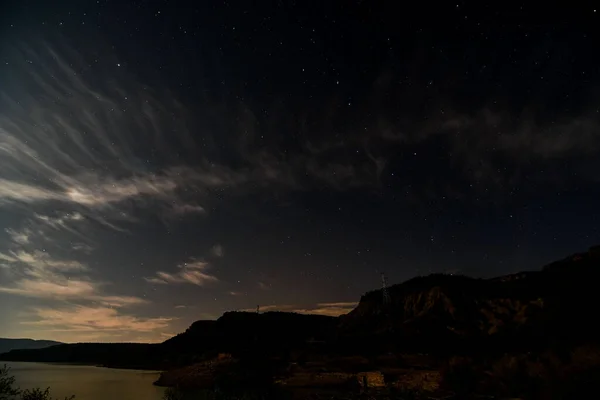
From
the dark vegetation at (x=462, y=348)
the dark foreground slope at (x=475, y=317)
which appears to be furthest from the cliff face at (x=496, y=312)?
the dark vegetation at (x=462, y=348)

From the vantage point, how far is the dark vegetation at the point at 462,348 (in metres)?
31.9

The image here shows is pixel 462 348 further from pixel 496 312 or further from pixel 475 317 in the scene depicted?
pixel 475 317

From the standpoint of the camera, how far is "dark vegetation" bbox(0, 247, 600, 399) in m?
31.9

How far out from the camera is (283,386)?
6044cm

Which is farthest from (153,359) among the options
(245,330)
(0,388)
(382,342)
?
(0,388)

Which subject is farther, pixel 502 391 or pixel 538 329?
pixel 538 329

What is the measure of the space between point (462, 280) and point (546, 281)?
32059 mm

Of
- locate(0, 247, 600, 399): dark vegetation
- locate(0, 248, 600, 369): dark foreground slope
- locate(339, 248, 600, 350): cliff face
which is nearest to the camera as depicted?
locate(0, 247, 600, 399): dark vegetation

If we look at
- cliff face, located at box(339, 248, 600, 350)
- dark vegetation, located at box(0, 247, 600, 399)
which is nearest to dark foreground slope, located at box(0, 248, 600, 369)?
cliff face, located at box(339, 248, 600, 350)

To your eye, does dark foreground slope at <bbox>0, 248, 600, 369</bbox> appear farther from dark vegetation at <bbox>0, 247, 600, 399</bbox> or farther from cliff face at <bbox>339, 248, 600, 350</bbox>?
dark vegetation at <bbox>0, 247, 600, 399</bbox>

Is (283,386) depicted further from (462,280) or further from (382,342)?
(462,280)

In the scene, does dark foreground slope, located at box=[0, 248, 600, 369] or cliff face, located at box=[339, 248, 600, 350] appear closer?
dark foreground slope, located at box=[0, 248, 600, 369]

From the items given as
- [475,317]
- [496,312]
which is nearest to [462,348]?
[496,312]

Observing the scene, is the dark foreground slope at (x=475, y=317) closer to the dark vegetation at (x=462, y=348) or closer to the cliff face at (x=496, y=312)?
the cliff face at (x=496, y=312)
